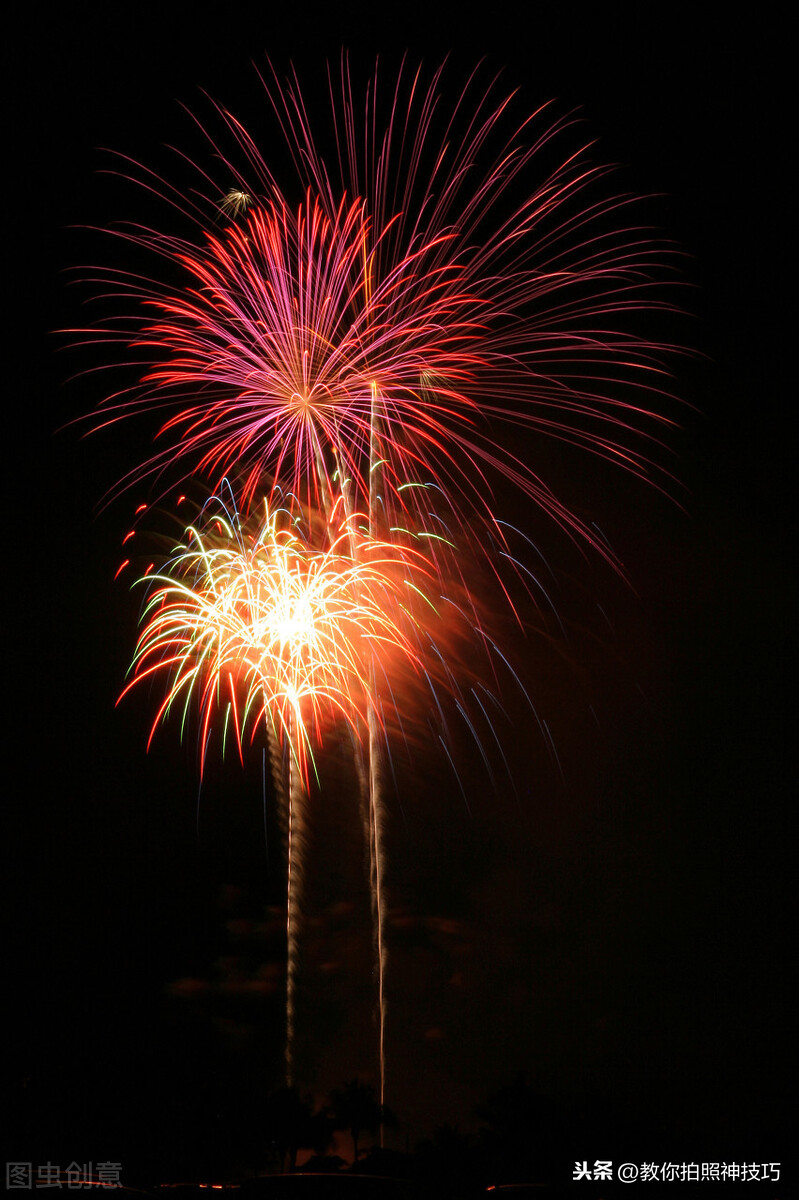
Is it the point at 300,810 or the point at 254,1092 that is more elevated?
the point at 300,810

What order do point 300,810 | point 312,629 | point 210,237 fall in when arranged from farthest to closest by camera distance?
point 300,810, point 312,629, point 210,237

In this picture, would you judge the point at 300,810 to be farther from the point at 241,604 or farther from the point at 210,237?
the point at 210,237

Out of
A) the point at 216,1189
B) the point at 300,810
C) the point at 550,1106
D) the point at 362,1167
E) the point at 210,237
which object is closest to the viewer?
the point at 216,1189

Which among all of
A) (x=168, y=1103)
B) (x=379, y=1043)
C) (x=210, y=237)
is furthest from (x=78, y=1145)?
(x=210, y=237)

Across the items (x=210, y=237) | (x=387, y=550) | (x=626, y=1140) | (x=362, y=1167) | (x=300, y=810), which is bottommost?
(x=626, y=1140)

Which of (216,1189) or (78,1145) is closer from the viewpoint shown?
(216,1189)

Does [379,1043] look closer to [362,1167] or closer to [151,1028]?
[151,1028]

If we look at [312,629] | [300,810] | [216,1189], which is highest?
[312,629]

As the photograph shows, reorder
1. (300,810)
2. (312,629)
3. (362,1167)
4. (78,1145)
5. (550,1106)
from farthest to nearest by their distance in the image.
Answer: (300,810)
(550,1106)
(78,1145)
(312,629)
(362,1167)

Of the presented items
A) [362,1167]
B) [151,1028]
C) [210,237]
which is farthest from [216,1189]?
[151,1028]
